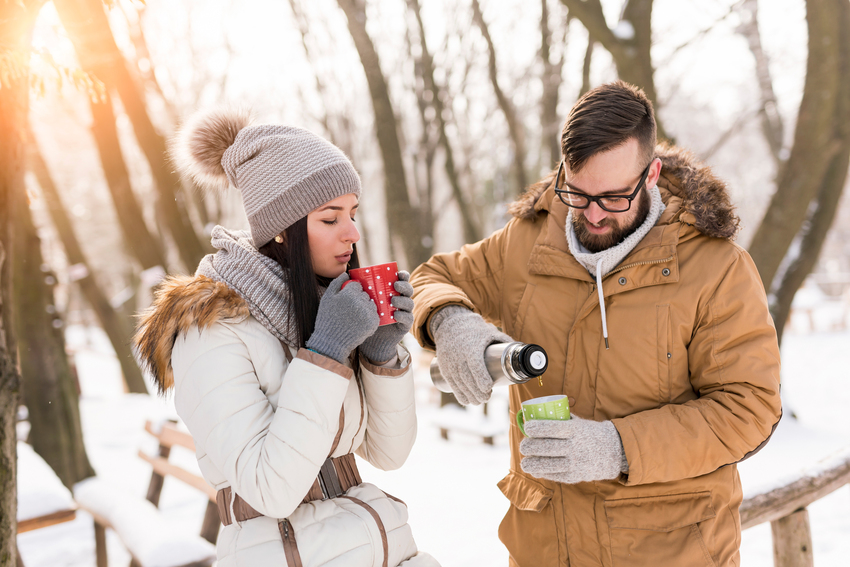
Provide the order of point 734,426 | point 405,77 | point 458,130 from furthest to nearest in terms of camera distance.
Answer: point 458,130 → point 405,77 → point 734,426

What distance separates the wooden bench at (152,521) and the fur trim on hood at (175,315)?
1445mm

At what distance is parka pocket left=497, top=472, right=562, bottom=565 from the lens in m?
2.13

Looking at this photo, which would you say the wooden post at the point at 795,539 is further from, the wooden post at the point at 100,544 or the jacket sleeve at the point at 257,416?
the wooden post at the point at 100,544

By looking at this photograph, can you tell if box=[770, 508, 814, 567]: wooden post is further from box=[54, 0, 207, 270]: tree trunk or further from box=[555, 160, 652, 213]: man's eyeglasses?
box=[54, 0, 207, 270]: tree trunk

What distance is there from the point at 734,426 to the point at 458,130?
16.0m

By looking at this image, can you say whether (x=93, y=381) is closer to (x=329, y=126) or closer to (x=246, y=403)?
(x=329, y=126)

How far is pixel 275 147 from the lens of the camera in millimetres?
1938

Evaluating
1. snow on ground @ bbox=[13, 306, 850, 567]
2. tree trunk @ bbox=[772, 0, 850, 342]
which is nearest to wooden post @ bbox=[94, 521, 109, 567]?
snow on ground @ bbox=[13, 306, 850, 567]

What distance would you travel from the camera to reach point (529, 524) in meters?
2.22

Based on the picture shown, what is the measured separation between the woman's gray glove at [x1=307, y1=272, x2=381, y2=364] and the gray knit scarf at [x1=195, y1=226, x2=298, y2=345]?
16cm

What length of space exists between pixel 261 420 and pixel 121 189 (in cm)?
719

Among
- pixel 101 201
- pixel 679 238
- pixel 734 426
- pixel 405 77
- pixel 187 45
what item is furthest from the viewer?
pixel 101 201

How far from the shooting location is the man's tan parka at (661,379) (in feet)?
6.08

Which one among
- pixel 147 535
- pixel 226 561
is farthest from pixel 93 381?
pixel 226 561
